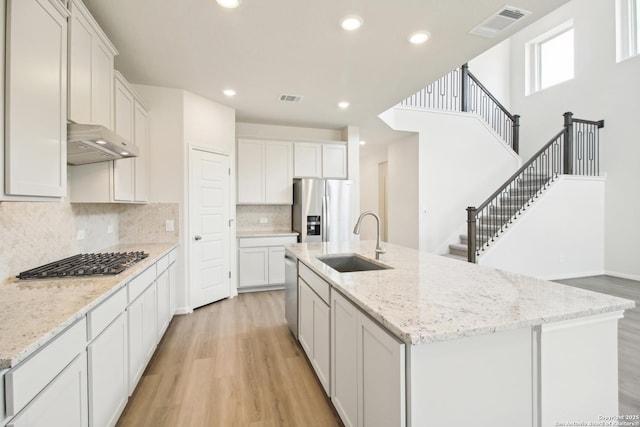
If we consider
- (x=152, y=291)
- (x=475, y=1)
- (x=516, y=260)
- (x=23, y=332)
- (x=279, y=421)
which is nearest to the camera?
(x=23, y=332)

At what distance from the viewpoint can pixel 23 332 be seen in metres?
1.06

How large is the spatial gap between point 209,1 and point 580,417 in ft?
10.4

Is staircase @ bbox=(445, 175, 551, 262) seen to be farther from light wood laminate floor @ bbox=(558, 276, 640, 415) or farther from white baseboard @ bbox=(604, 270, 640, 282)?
white baseboard @ bbox=(604, 270, 640, 282)

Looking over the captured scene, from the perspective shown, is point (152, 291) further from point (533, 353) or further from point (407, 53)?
point (407, 53)

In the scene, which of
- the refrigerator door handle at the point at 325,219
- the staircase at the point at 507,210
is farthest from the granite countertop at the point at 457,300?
the staircase at the point at 507,210

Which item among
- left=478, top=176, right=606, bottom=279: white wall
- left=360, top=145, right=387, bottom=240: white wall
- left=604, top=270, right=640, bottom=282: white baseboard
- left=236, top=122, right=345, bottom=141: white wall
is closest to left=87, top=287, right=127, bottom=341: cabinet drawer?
left=236, top=122, right=345, bottom=141: white wall

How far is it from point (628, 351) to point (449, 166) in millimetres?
4048

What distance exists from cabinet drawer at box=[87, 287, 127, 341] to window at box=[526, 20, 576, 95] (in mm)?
8522

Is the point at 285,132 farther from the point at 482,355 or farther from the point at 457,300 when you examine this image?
the point at 482,355

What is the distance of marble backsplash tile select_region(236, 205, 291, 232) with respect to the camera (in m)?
5.07

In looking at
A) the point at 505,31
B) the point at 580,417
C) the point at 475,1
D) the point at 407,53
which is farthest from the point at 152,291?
the point at 505,31

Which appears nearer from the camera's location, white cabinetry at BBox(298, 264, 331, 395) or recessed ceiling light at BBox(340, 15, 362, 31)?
white cabinetry at BBox(298, 264, 331, 395)

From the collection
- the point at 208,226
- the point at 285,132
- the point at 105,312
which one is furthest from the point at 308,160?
the point at 105,312

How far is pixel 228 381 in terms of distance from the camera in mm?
2256
